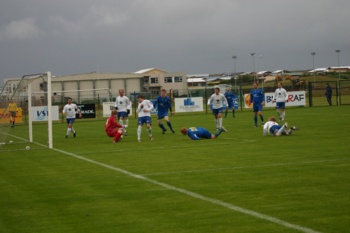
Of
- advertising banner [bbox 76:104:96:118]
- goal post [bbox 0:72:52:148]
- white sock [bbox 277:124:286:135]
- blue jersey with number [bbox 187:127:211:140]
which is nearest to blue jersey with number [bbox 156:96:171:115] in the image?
blue jersey with number [bbox 187:127:211:140]

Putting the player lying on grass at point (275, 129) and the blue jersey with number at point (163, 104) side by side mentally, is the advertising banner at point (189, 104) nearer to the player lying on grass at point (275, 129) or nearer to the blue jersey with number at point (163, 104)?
the blue jersey with number at point (163, 104)

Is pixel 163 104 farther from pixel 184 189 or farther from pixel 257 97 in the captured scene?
pixel 184 189

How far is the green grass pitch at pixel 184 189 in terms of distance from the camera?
29.2ft

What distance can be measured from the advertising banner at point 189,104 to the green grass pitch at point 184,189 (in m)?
34.8

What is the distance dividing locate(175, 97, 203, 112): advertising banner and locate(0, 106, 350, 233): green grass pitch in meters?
34.8

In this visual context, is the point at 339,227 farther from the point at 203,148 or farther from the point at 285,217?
the point at 203,148

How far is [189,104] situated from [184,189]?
1763 inches

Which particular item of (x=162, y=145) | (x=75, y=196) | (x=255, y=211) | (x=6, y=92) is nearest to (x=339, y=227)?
(x=255, y=211)

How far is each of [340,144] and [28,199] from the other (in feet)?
36.7

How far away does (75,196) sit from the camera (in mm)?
11734

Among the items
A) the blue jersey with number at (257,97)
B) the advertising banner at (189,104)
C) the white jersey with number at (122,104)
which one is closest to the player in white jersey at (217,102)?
the blue jersey with number at (257,97)

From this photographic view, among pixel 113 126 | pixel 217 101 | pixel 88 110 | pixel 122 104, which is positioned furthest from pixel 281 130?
pixel 88 110

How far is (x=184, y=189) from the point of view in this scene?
39.1 feet

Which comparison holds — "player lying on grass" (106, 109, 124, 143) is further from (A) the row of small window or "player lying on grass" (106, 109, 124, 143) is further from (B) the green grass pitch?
(A) the row of small window
